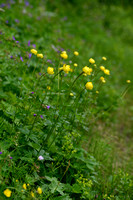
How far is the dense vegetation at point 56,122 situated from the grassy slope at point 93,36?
1.0 inches

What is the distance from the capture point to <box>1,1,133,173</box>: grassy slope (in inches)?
111

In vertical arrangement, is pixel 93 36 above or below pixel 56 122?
above

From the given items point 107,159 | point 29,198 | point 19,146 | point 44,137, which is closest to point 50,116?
point 44,137

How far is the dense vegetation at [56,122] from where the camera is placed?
60.3 inches

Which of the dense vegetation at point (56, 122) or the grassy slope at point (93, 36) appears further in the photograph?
the grassy slope at point (93, 36)

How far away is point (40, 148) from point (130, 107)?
2870mm

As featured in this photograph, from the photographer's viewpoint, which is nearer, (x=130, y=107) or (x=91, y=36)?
(x=130, y=107)

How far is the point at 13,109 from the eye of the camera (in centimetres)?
181

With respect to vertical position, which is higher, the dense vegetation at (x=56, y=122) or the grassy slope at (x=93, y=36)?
the grassy slope at (x=93, y=36)

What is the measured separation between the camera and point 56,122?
162 centimetres

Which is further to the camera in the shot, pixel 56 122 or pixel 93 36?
pixel 93 36

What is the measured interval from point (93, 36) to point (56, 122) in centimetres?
472

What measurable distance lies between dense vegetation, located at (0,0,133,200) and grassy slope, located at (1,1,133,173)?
2 cm

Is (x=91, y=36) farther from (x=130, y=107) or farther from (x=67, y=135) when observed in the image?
(x=67, y=135)
